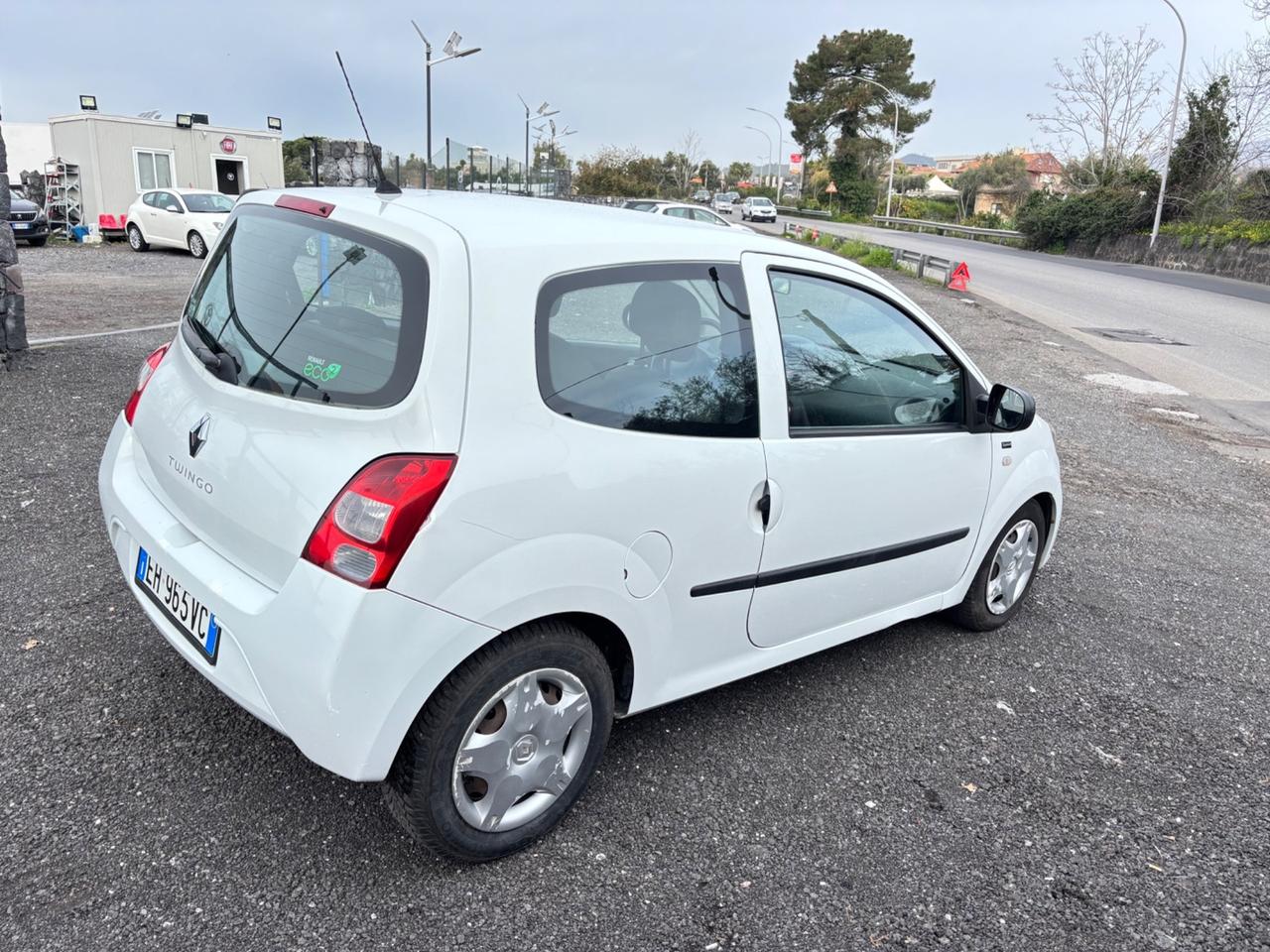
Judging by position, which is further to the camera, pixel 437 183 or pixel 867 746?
pixel 437 183

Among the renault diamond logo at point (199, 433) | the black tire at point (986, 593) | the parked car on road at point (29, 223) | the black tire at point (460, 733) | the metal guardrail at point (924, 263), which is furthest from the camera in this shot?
the parked car on road at point (29, 223)

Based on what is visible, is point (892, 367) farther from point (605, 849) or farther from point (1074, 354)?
point (1074, 354)

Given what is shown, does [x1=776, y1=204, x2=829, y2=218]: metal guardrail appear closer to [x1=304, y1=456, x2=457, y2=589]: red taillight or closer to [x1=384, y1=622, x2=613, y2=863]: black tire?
[x1=384, y1=622, x2=613, y2=863]: black tire

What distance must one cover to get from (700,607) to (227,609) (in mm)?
1287

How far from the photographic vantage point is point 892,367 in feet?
11.4

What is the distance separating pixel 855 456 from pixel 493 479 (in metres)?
1.39

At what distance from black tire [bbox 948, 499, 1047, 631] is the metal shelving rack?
2754 cm

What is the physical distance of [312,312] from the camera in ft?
8.64

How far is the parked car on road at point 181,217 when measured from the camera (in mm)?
21109

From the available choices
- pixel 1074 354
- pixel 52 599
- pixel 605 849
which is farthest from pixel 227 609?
pixel 1074 354

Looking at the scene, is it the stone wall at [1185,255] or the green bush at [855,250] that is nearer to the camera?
the green bush at [855,250]

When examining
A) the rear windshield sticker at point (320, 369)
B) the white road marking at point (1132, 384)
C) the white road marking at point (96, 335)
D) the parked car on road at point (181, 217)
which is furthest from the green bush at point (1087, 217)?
the rear windshield sticker at point (320, 369)

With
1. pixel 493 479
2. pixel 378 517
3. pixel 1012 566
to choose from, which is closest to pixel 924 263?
pixel 1012 566

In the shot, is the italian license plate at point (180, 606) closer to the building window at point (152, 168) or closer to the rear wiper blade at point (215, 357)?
the rear wiper blade at point (215, 357)
